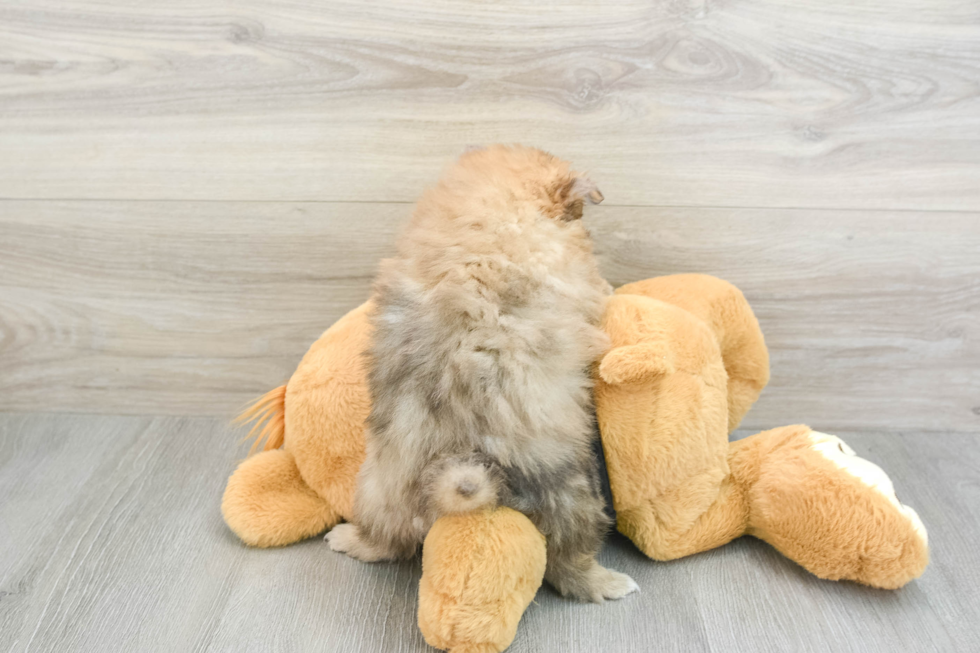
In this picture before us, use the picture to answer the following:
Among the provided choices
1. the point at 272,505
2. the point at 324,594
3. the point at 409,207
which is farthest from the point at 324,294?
the point at 324,594

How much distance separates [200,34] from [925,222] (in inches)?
46.7

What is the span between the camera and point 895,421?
1243 mm

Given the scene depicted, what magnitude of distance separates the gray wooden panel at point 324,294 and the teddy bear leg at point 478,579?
1.72ft

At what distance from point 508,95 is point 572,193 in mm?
316

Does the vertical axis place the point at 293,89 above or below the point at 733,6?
below

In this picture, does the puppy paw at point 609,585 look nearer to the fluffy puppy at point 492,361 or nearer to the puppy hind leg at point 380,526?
the fluffy puppy at point 492,361

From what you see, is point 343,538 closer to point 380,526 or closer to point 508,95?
point 380,526

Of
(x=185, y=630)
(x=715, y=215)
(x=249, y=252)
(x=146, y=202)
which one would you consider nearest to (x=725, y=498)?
(x=715, y=215)

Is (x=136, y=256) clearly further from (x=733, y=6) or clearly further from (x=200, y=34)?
(x=733, y=6)

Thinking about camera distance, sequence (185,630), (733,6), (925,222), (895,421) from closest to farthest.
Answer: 1. (185,630)
2. (733,6)
3. (925,222)
4. (895,421)

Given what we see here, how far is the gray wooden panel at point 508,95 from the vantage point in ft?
3.36

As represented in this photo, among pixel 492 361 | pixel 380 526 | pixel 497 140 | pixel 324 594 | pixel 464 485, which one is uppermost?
pixel 497 140

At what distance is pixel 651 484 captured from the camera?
86cm

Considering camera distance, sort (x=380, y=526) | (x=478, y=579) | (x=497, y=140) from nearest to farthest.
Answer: (x=478, y=579) < (x=380, y=526) < (x=497, y=140)
